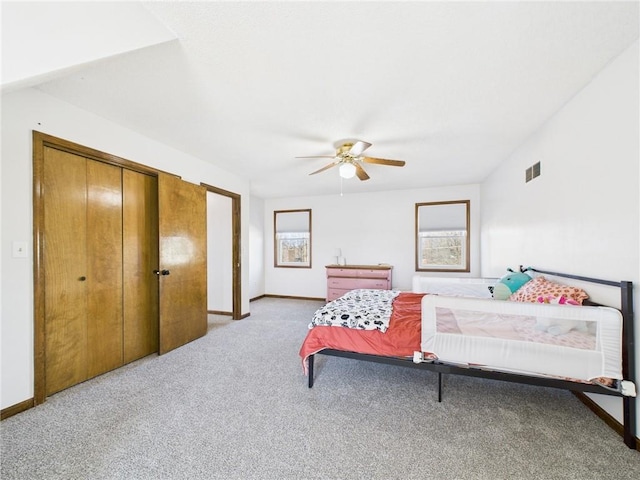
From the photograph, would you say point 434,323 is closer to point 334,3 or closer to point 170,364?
point 334,3

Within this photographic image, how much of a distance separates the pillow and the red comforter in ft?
3.15

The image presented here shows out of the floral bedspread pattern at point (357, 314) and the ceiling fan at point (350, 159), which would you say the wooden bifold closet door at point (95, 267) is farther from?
the ceiling fan at point (350, 159)

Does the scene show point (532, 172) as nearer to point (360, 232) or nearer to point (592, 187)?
point (592, 187)

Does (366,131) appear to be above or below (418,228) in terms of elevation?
above

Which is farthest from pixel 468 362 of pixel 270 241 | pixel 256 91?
pixel 270 241

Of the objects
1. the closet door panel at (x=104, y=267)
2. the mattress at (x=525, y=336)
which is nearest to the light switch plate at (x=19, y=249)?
the closet door panel at (x=104, y=267)

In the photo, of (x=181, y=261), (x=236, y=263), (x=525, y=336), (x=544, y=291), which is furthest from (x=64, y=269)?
(x=544, y=291)

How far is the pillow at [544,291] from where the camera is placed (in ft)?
6.46

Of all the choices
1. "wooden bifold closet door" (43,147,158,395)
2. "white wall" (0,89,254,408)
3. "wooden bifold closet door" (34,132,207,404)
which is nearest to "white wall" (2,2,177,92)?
"white wall" (0,89,254,408)

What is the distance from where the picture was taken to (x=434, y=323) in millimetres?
1930

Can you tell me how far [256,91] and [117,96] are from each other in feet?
3.86

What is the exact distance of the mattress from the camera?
1612 mm

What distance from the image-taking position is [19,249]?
6.41 ft

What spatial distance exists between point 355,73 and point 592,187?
Result: 1.93m
